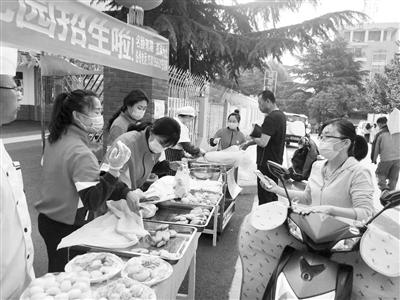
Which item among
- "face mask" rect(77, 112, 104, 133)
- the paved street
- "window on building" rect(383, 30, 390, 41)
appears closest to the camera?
"face mask" rect(77, 112, 104, 133)

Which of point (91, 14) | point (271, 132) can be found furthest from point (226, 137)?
point (91, 14)

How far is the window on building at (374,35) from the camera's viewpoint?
→ 45219mm

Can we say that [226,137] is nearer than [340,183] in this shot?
No

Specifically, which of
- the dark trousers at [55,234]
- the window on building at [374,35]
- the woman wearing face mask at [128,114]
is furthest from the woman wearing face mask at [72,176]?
the window on building at [374,35]

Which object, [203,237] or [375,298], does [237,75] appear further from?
[375,298]

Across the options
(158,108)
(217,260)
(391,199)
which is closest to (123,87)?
(158,108)

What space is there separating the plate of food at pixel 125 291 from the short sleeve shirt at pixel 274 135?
9.50ft

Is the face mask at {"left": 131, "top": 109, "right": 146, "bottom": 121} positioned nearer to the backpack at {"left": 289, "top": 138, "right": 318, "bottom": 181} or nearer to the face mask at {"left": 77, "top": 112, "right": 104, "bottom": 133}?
the face mask at {"left": 77, "top": 112, "right": 104, "bottom": 133}

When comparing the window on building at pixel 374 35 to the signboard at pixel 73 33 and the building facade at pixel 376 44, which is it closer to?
the building facade at pixel 376 44

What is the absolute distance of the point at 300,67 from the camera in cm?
3306

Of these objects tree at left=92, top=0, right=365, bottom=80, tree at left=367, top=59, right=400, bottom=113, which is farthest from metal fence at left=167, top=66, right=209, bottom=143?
tree at left=367, top=59, right=400, bottom=113

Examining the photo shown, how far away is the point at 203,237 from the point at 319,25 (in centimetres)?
642

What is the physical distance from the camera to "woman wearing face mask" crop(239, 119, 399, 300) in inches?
69.6

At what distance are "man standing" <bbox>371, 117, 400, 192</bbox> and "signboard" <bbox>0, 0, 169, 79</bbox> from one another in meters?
4.87
